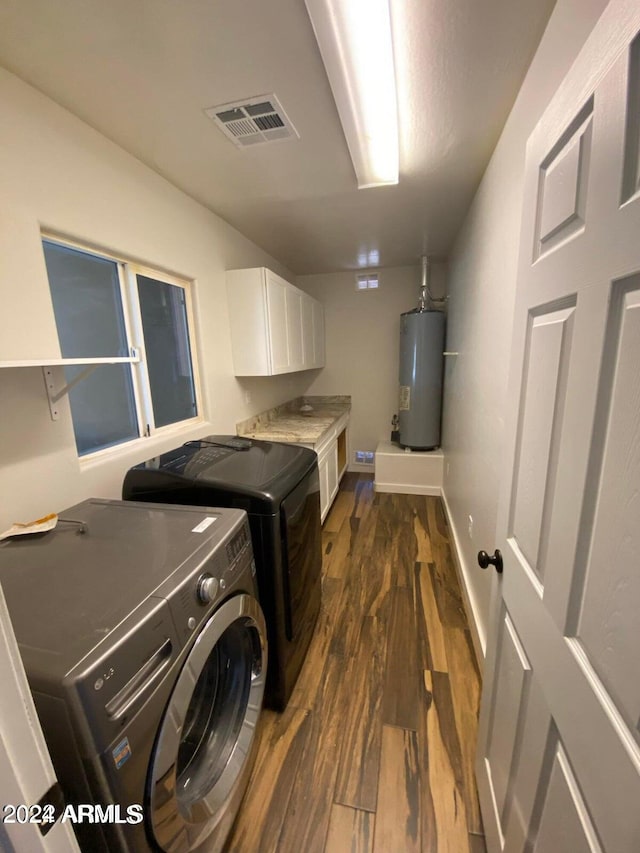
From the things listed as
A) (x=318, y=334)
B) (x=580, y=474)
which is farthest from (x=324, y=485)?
(x=580, y=474)

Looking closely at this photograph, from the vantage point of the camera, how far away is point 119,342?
1.65 meters

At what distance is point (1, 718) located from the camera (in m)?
0.40

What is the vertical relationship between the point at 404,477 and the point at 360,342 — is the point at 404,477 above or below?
below

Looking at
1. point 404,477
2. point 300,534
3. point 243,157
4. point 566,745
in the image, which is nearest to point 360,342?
point 404,477

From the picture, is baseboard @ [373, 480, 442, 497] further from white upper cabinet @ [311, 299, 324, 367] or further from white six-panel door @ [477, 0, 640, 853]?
white six-panel door @ [477, 0, 640, 853]

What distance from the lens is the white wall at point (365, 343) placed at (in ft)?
12.7

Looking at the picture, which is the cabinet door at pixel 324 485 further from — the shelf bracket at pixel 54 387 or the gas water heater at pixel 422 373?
the shelf bracket at pixel 54 387

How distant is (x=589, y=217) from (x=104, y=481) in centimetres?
175

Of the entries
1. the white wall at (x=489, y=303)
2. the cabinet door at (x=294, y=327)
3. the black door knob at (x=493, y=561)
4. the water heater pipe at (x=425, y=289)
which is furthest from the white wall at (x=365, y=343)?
the black door knob at (x=493, y=561)

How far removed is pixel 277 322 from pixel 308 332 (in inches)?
32.1

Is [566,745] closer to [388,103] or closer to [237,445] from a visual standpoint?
[237,445]

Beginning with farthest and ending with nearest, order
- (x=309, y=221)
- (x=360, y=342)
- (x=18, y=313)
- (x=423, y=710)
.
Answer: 1. (x=360, y=342)
2. (x=309, y=221)
3. (x=423, y=710)
4. (x=18, y=313)

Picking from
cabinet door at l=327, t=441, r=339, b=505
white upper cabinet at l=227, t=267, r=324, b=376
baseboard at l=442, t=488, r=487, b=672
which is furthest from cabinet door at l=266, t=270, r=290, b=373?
baseboard at l=442, t=488, r=487, b=672

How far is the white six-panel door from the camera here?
1.50ft
